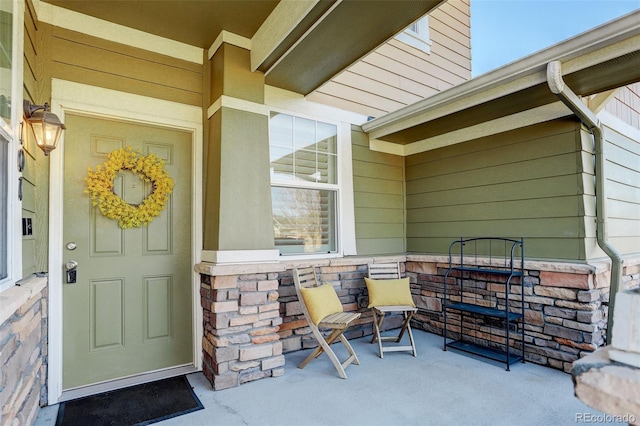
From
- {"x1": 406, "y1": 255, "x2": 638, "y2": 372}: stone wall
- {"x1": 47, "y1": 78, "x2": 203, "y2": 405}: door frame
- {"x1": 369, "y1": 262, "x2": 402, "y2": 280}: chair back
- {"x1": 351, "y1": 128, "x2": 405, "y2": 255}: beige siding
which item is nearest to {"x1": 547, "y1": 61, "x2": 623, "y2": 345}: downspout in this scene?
{"x1": 406, "y1": 255, "x2": 638, "y2": 372}: stone wall

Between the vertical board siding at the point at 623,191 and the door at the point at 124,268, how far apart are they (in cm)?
397

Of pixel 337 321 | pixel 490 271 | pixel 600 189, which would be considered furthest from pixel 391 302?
pixel 600 189

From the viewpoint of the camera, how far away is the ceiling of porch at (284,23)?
2520mm

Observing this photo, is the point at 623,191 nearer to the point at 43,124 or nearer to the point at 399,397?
the point at 399,397

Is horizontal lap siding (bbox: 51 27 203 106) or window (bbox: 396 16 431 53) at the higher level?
window (bbox: 396 16 431 53)

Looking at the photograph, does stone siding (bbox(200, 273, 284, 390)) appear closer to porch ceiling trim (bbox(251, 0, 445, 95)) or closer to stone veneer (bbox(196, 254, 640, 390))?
stone veneer (bbox(196, 254, 640, 390))

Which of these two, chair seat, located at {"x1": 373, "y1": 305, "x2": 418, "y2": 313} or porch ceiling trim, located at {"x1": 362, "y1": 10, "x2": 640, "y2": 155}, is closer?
porch ceiling trim, located at {"x1": 362, "y1": 10, "x2": 640, "y2": 155}

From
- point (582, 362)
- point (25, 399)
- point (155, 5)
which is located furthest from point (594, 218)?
point (25, 399)

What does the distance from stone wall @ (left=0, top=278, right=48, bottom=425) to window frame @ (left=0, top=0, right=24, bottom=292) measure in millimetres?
129

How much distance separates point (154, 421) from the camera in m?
2.35

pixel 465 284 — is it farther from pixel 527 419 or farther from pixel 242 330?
pixel 242 330

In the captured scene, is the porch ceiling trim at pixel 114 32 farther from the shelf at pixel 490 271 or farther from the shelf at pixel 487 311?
the shelf at pixel 487 311

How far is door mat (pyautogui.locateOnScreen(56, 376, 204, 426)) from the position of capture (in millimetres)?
2367

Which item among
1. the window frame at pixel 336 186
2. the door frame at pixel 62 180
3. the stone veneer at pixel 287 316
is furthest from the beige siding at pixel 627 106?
the door frame at pixel 62 180
